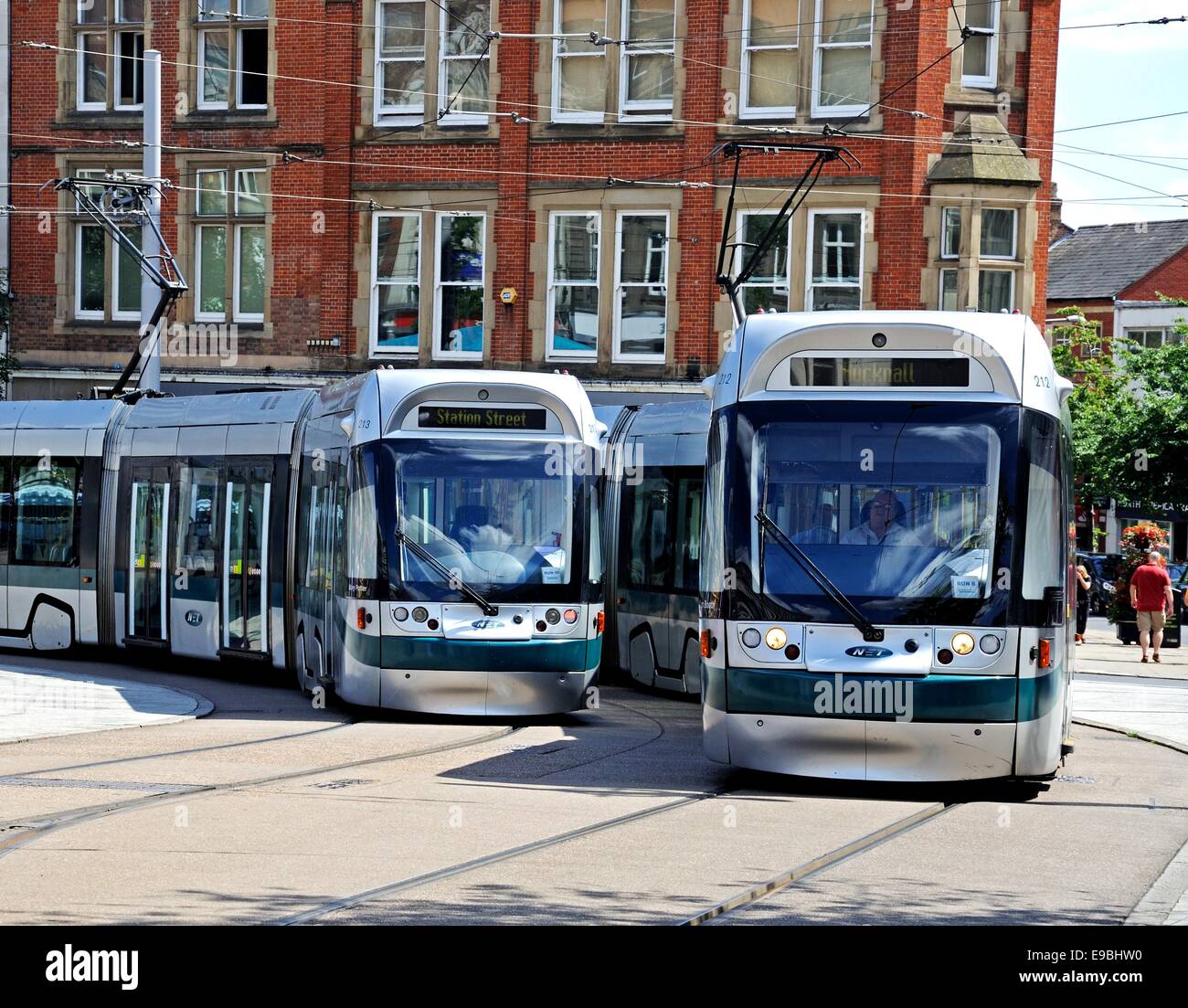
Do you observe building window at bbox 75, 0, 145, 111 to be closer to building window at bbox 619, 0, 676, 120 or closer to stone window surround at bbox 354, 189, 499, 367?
stone window surround at bbox 354, 189, 499, 367

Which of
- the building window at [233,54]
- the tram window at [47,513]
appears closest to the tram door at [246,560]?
the tram window at [47,513]

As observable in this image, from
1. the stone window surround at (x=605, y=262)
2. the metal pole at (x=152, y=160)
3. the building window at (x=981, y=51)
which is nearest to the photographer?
the metal pole at (x=152, y=160)

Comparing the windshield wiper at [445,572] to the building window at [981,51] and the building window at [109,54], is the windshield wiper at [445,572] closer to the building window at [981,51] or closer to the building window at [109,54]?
the building window at [981,51]

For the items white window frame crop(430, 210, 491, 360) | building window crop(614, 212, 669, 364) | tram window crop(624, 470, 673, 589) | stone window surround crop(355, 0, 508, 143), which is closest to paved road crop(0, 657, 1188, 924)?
tram window crop(624, 470, 673, 589)

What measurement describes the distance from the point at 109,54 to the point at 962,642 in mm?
26414

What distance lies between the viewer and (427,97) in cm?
3297

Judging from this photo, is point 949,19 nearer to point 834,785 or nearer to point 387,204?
point 387,204

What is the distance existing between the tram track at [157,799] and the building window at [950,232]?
1808 cm

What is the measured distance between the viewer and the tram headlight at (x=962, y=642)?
1149cm
